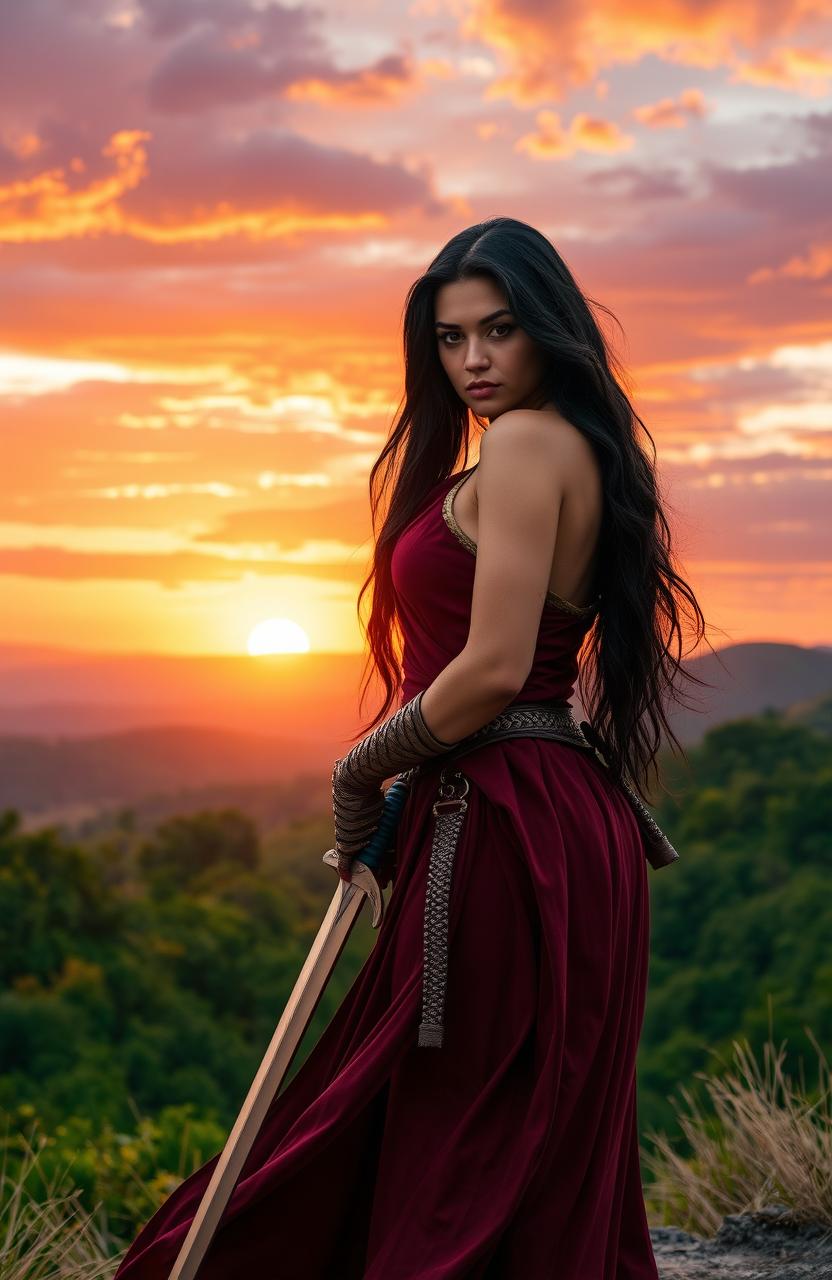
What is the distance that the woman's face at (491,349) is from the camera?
2.77 metres

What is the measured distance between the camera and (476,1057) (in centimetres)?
256

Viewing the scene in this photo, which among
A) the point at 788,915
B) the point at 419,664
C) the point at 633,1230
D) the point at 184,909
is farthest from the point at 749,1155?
the point at 184,909

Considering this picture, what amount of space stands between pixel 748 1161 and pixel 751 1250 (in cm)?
42

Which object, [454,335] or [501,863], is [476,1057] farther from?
[454,335]

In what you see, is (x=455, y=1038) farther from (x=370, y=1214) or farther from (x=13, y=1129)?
(x=13, y=1129)

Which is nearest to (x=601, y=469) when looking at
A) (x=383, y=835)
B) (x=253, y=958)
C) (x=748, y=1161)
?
(x=383, y=835)

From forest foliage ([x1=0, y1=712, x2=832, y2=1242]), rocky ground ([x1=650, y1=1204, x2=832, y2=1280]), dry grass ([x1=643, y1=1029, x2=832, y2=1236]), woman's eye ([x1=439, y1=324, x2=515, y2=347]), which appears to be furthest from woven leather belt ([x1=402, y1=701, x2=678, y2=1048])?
forest foliage ([x1=0, y1=712, x2=832, y2=1242])

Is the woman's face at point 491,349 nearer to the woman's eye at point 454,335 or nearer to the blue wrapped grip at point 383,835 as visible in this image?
the woman's eye at point 454,335

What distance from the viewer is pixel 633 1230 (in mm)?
3020

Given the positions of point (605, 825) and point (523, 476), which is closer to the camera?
point (523, 476)

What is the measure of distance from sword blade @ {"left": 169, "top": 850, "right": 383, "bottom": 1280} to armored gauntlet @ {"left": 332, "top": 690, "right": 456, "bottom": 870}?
6cm

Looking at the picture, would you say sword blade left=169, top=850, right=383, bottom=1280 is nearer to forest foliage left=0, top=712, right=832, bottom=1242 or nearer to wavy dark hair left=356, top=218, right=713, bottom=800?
wavy dark hair left=356, top=218, right=713, bottom=800

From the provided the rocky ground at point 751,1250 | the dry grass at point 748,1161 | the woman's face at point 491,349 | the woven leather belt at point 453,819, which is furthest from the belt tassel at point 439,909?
the dry grass at point 748,1161

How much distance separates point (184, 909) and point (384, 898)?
2831cm
